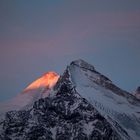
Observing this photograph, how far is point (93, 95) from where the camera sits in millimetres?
175625

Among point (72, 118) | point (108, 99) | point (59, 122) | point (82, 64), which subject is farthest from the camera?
point (82, 64)

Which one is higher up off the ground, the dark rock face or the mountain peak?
the mountain peak

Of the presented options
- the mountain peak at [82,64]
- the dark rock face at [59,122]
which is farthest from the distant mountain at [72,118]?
the mountain peak at [82,64]

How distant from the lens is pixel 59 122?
159125mm

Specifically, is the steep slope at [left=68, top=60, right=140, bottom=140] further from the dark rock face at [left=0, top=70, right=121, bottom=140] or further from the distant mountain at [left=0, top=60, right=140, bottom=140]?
the dark rock face at [left=0, top=70, right=121, bottom=140]

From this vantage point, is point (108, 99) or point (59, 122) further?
point (108, 99)

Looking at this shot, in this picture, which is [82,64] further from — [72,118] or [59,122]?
[59,122]

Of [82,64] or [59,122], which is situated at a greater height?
[82,64]

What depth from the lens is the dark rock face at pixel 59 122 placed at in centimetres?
15588

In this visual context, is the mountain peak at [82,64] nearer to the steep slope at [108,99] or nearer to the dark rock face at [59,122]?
the steep slope at [108,99]

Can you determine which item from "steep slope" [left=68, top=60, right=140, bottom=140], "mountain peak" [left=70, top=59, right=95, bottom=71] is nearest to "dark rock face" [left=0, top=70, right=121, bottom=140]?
"steep slope" [left=68, top=60, right=140, bottom=140]

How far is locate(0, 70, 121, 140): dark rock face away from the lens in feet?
511

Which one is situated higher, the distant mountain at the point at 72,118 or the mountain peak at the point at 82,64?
the mountain peak at the point at 82,64

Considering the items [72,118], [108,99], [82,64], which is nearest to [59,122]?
[72,118]
